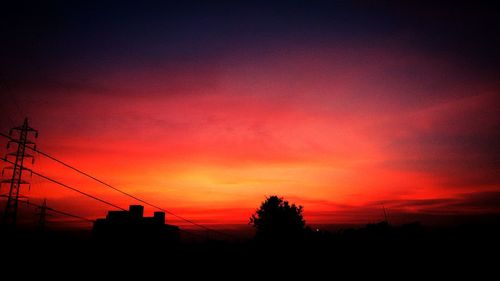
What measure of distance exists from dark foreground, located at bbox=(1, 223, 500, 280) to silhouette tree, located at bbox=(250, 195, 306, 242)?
25729 mm

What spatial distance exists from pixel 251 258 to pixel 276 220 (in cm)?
3229

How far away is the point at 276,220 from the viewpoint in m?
56.7

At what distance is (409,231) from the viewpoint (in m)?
42.4

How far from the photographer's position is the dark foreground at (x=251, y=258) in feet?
43.1

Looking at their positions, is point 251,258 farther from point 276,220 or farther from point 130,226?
point 276,220

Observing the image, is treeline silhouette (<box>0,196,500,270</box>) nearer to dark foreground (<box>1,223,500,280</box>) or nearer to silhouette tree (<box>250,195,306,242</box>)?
dark foreground (<box>1,223,500,280</box>)

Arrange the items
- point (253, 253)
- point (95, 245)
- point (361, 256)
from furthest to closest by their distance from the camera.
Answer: point (253, 253), point (361, 256), point (95, 245)

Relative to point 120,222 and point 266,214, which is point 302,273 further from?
point 266,214

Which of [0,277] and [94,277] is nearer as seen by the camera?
[0,277]

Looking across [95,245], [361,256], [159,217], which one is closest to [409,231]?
[361,256]

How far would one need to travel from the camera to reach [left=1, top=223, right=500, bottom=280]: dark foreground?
13125mm

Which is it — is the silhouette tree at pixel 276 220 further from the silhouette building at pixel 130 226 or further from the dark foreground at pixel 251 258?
the silhouette building at pixel 130 226

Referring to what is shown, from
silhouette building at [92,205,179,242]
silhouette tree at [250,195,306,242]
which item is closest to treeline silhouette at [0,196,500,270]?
silhouette building at [92,205,179,242]

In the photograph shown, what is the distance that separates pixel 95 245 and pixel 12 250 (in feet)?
10.8
